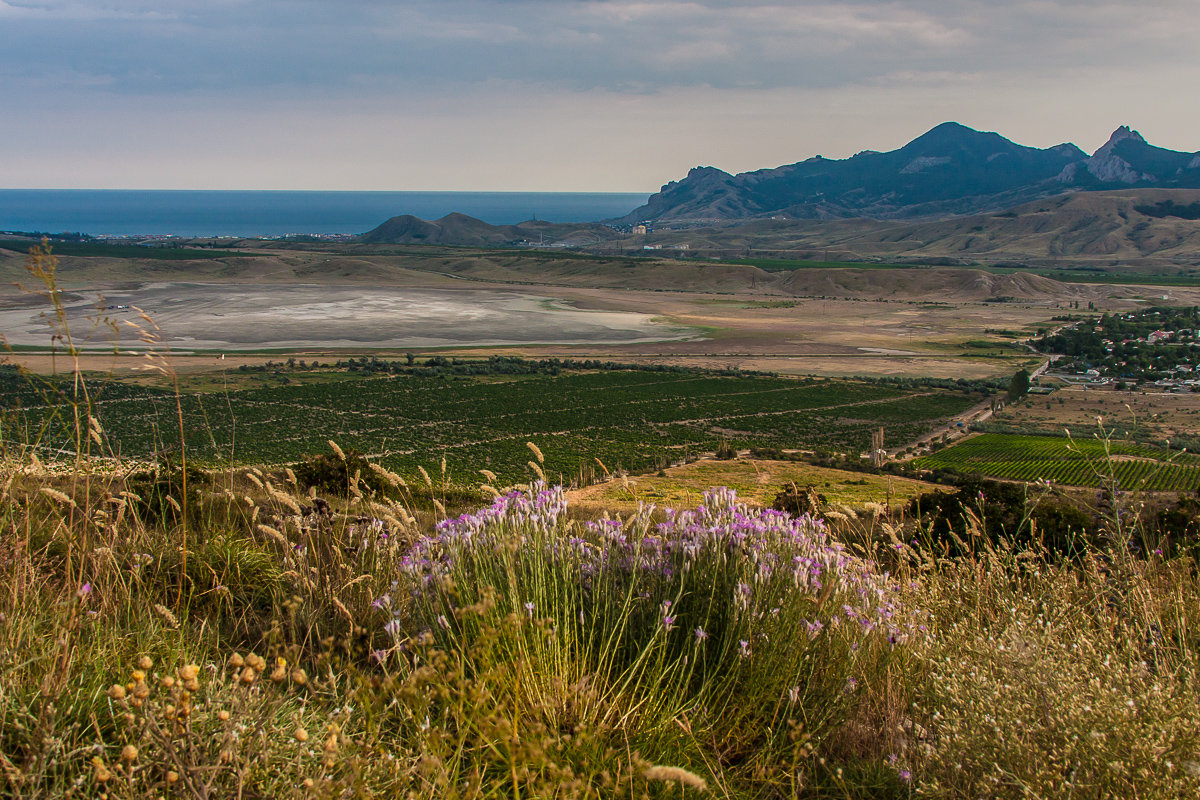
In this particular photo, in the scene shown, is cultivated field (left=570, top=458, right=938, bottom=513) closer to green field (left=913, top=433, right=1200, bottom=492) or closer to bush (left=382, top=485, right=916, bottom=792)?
green field (left=913, top=433, right=1200, bottom=492)

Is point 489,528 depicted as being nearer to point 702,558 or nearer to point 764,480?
point 702,558

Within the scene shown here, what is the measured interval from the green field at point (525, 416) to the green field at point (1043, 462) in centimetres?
538

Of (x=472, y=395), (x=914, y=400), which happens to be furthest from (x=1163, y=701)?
(x=914, y=400)

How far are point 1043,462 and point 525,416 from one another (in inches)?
1252

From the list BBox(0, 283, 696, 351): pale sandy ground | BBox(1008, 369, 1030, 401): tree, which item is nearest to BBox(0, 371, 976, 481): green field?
BBox(1008, 369, 1030, 401): tree

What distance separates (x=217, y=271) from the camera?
468 feet

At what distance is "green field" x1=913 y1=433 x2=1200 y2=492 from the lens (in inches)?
1658

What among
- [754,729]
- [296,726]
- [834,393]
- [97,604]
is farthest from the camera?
[834,393]

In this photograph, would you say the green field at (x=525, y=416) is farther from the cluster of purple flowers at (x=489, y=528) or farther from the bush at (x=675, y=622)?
the bush at (x=675, y=622)

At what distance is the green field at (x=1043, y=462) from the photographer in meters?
42.1

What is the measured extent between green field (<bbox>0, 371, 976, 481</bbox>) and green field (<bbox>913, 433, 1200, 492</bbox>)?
538cm

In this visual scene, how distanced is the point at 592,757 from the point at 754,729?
2.58 ft

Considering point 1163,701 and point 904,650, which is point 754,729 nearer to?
point 904,650

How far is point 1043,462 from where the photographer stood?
47375 mm
